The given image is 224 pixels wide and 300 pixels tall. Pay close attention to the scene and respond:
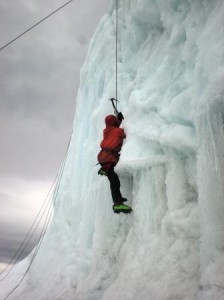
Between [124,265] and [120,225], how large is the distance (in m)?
1.05

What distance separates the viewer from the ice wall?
374 centimetres

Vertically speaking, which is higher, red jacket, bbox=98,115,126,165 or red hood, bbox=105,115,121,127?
red hood, bbox=105,115,121,127

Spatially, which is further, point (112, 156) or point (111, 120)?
point (111, 120)

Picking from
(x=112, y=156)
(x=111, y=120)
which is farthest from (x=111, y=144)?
(x=111, y=120)

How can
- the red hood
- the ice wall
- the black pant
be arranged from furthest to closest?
the red hood < the black pant < the ice wall

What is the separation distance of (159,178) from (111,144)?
1.02m

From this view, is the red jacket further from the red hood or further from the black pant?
the black pant

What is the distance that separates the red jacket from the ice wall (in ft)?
1.71

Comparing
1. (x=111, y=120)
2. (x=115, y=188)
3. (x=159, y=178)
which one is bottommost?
(x=115, y=188)

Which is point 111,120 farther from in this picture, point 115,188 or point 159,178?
point 159,178

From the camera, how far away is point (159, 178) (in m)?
5.04

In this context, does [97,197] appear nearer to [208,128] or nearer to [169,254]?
[169,254]

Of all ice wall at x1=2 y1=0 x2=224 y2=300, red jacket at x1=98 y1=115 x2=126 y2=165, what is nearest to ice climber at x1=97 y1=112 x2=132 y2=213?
red jacket at x1=98 y1=115 x2=126 y2=165

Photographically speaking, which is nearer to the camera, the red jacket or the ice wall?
the ice wall
